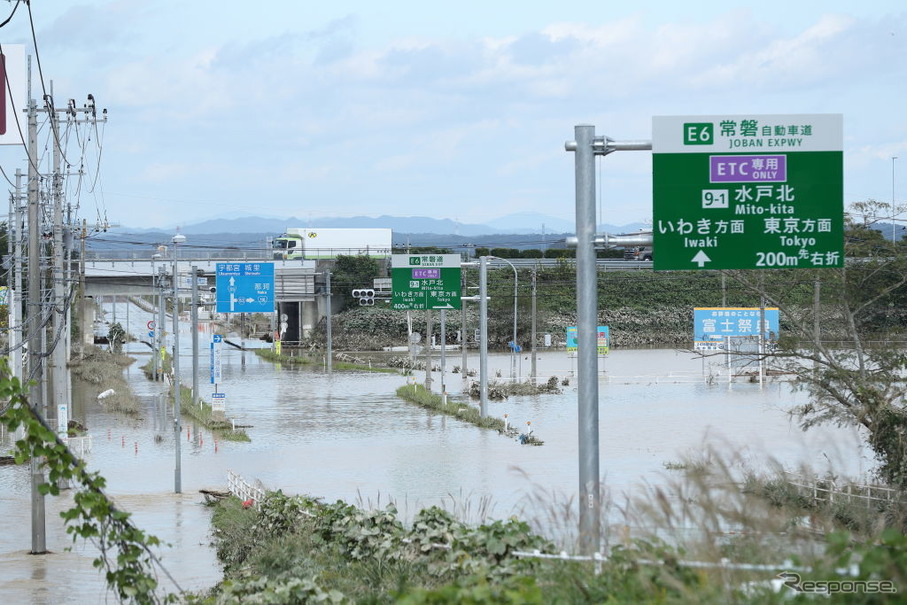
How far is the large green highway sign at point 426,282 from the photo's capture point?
3719 centimetres

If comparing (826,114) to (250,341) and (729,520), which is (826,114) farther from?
(250,341)

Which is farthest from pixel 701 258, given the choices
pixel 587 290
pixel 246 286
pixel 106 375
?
pixel 106 375

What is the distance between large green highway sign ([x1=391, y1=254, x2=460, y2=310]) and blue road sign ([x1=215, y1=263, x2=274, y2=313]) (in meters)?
7.82

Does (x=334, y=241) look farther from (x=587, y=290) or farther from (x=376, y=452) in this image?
(x=587, y=290)

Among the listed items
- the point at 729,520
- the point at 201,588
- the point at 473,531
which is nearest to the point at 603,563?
the point at 729,520

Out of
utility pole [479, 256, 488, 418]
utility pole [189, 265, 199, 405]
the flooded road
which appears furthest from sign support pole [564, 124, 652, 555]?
utility pole [189, 265, 199, 405]

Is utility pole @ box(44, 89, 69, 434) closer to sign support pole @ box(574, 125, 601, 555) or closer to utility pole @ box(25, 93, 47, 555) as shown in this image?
utility pole @ box(25, 93, 47, 555)

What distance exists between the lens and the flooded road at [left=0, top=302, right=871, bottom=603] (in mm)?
16094

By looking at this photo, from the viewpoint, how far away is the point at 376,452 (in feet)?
89.1

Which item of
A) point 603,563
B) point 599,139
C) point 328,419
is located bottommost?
point 328,419

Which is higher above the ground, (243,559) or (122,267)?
(122,267)

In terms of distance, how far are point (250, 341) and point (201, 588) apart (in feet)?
233

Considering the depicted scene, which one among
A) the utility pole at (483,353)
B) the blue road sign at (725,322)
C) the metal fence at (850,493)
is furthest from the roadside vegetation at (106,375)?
the metal fence at (850,493)

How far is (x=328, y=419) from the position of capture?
115 feet
